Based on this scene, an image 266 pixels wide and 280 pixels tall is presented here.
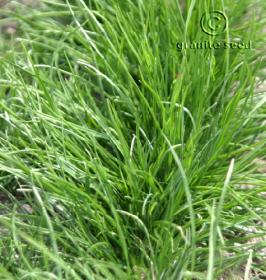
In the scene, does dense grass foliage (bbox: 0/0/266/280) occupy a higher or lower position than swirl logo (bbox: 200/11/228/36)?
lower

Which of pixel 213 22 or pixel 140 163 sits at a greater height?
pixel 213 22

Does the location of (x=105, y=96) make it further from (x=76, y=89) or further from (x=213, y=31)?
(x=213, y=31)

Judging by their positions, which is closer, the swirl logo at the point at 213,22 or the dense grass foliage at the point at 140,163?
the dense grass foliage at the point at 140,163

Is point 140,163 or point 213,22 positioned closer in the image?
point 140,163

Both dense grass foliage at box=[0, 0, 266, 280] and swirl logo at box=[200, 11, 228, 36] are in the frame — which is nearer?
dense grass foliage at box=[0, 0, 266, 280]
